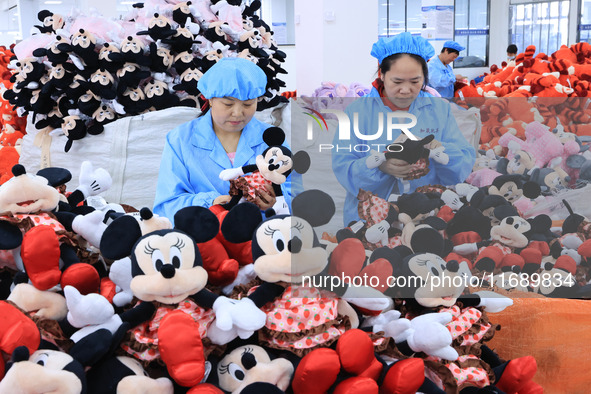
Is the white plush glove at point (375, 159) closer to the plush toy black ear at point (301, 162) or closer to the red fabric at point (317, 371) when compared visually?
the plush toy black ear at point (301, 162)

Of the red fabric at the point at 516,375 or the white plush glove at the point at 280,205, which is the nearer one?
the red fabric at the point at 516,375

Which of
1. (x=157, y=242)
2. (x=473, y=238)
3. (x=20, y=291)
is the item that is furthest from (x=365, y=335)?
(x=20, y=291)

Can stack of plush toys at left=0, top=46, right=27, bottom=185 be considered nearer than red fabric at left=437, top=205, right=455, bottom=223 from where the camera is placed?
No

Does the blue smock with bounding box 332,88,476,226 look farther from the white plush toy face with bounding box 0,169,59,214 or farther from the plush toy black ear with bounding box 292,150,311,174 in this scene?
the white plush toy face with bounding box 0,169,59,214

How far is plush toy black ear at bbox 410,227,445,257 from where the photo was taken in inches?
34.5

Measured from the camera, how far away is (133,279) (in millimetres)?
902

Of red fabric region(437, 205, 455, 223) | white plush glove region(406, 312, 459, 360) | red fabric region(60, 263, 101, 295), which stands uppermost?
red fabric region(437, 205, 455, 223)

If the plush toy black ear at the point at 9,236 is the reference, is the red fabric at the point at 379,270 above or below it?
below

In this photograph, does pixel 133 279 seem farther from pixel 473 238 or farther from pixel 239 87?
pixel 239 87

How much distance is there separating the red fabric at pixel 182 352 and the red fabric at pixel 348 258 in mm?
229

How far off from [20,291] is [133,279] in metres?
0.21

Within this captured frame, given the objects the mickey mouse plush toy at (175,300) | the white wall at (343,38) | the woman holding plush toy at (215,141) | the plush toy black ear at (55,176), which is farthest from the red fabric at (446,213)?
the white wall at (343,38)

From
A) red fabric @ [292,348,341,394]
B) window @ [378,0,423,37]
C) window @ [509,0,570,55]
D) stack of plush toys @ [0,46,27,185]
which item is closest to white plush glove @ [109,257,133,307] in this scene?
red fabric @ [292,348,341,394]

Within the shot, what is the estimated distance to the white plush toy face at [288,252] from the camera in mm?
866
